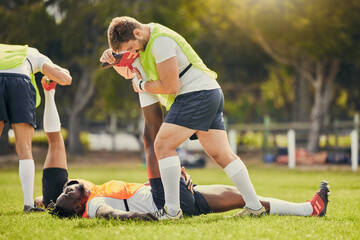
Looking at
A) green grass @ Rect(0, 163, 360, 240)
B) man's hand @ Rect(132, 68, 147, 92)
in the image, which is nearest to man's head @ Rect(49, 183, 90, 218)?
green grass @ Rect(0, 163, 360, 240)

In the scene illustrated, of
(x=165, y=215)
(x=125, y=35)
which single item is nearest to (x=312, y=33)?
(x=125, y=35)

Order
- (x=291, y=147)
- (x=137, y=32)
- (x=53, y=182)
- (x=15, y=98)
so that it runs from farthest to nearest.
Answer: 1. (x=291, y=147)
2. (x=53, y=182)
3. (x=15, y=98)
4. (x=137, y=32)

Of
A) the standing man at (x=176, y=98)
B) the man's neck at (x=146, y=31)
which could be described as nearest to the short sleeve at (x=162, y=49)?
the standing man at (x=176, y=98)

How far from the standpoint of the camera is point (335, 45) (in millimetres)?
17594

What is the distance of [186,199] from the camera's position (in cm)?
485

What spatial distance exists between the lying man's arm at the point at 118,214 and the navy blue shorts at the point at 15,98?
1534mm

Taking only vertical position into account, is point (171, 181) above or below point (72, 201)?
above

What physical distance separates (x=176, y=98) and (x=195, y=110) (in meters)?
0.26

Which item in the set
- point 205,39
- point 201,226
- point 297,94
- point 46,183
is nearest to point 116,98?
point 205,39

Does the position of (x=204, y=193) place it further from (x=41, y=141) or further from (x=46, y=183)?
(x=41, y=141)

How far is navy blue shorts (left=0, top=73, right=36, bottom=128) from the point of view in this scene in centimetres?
548

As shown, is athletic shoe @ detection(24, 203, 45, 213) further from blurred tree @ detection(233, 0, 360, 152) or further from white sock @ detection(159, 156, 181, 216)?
blurred tree @ detection(233, 0, 360, 152)

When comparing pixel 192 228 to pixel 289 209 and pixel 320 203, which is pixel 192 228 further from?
pixel 320 203

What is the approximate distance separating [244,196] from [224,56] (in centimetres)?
2117
